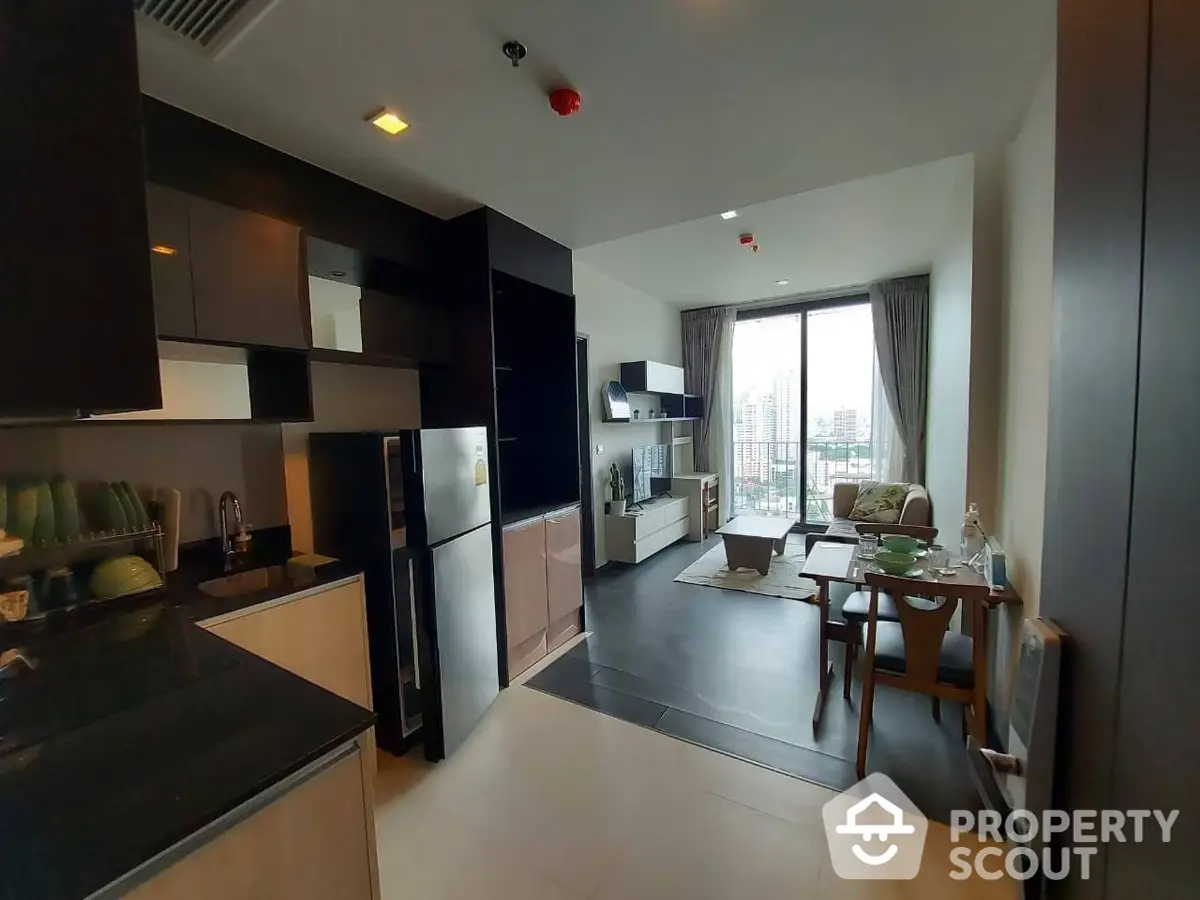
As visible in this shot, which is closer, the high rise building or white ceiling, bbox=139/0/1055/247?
white ceiling, bbox=139/0/1055/247

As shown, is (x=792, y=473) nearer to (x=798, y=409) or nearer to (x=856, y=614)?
(x=798, y=409)

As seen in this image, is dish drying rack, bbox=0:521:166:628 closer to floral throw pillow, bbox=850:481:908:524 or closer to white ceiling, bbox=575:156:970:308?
white ceiling, bbox=575:156:970:308

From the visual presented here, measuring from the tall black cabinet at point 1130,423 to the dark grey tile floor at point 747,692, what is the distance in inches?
63.8

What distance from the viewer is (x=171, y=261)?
64.2 inches

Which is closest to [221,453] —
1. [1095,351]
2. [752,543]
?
[1095,351]

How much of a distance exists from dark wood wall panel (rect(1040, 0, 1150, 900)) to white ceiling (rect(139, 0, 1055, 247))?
3.52 feet

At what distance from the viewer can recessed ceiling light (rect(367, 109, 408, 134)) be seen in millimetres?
1729

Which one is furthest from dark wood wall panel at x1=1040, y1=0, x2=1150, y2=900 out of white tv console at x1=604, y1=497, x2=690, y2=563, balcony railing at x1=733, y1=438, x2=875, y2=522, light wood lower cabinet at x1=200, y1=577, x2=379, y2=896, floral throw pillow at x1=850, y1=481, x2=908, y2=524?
balcony railing at x1=733, y1=438, x2=875, y2=522

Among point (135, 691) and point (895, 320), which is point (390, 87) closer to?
point (135, 691)

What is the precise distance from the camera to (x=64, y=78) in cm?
73

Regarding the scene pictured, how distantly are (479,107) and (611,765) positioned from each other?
8.70 ft

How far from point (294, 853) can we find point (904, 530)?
317 cm

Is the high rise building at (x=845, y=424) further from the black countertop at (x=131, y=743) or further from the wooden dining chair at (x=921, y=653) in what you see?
the black countertop at (x=131, y=743)

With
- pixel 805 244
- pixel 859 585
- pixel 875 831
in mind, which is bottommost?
pixel 875 831
